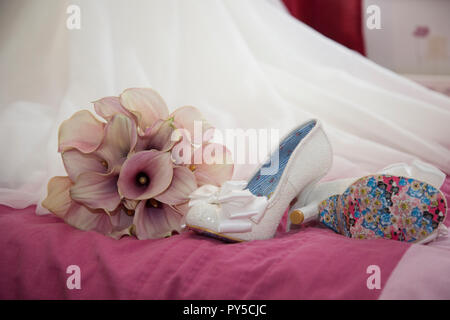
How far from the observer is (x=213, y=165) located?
714 millimetres

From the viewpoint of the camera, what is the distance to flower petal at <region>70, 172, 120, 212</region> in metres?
0.61

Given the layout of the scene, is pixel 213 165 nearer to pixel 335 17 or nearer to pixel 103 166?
pixel 103 166

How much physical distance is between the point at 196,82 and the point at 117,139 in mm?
509

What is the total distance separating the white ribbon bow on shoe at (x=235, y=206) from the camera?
0.58 m

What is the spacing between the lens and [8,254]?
56 cm

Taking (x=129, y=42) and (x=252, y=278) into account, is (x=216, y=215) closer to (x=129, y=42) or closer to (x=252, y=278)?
(x=252, y=278)

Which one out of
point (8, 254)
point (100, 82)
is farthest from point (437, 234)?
point (100, 82)

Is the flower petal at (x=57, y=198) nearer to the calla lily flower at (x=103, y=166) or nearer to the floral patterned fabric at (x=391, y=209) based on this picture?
the calla lily flower at (x=103, y=166)

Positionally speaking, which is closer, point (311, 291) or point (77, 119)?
point (311, 291)

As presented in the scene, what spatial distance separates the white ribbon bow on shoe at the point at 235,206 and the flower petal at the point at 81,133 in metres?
0.19

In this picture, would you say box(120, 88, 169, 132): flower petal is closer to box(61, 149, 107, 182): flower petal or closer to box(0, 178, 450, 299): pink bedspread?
box(61, 149, 107, 182): flower petal

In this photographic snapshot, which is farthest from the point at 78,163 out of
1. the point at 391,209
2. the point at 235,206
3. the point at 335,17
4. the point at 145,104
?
the point at 335,17

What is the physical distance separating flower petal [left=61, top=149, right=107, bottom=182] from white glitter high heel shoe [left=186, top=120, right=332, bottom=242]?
168mm
